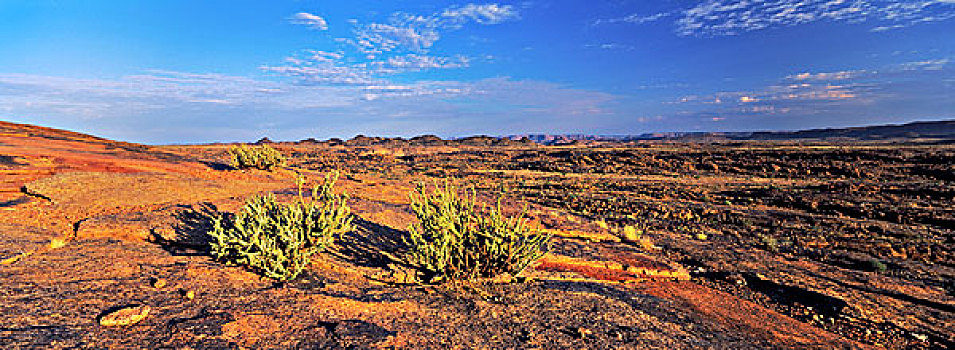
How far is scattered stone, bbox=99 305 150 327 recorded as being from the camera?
294 centimetres

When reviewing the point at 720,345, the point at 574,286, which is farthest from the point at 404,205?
the point at 720,345

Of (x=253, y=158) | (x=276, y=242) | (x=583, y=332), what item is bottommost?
(x=583, y=332)

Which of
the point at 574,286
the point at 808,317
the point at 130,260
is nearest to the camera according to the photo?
the point at 130,260

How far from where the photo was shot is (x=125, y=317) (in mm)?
3010

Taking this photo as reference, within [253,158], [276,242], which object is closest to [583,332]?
[276,242]

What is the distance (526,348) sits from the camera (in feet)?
10.7

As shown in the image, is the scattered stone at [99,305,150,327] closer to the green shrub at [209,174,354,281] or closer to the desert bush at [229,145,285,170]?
the green shrub at [209,174,354,281]

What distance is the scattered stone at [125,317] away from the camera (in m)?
2.94

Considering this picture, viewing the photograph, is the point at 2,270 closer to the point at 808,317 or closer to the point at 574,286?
the point at 574,286

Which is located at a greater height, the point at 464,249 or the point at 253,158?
the point at 253,158

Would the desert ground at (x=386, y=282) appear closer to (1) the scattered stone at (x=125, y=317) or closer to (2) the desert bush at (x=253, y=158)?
(1) the scattered stone at (x=125, y=317)

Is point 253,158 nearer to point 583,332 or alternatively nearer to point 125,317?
point 125,317

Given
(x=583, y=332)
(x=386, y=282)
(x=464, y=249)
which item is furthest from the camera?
(x=464, y=249)

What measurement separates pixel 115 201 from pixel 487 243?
17.7ft
